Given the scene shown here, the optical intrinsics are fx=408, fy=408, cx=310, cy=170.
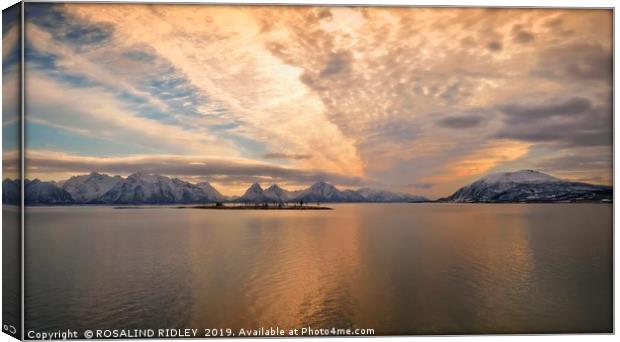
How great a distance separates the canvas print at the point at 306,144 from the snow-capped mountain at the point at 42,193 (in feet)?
0.10

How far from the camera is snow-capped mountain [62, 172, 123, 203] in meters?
5.15

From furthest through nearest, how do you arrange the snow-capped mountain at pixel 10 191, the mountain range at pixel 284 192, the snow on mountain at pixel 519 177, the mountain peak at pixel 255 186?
the mountain peak at pixel 255 186, the snow on mountain at pixel 519 177, the mountain range at pixel 284 192, the snow-capped mountain at pixel 10 191

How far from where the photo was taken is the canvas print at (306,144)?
4555 millimetres

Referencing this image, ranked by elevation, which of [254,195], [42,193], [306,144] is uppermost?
[306,144]

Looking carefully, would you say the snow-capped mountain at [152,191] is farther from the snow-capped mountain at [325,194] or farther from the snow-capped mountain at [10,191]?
the snow-capped mountain at [325,194]

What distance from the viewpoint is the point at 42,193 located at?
473cm

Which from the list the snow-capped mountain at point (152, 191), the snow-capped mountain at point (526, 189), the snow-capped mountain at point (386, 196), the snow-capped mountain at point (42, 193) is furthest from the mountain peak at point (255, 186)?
the snow-capped mountain at point (526, 189)

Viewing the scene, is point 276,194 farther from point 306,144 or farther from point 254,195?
point 306,144

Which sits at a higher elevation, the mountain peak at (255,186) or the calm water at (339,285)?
the mountain peak at (255,186)

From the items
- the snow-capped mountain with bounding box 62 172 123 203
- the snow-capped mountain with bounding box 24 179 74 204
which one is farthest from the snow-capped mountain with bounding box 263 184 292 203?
the snow-capped mountain with bounding box 24 179 74 204

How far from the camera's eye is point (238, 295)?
493 cm

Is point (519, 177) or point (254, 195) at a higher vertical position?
point (519, 177)

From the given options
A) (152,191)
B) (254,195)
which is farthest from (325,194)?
(152,191)

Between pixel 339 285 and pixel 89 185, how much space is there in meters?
3.54
